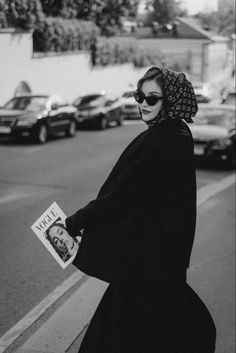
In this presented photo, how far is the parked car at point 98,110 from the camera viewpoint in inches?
946

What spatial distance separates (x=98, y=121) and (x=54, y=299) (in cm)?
1911

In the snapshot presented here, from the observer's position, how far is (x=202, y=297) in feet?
18.0

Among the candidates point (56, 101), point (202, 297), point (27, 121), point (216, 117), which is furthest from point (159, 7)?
point (56, 101)

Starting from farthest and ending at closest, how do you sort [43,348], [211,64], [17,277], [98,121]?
1. [211,64]
2. [98,121]
3. [17,277]
4. [43,348]

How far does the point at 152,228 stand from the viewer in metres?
2.94

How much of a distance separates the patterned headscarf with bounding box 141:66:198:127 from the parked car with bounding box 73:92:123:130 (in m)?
20.5

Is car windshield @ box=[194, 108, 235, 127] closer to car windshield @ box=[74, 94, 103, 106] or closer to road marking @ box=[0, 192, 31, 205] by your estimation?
road marking @ box=[0, 192, 31, 205]

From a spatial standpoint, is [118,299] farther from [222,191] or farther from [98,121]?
[98,121]

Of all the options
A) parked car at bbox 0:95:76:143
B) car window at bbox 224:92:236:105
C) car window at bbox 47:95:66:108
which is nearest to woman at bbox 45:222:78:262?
parked car at bbox 0:95:76:143

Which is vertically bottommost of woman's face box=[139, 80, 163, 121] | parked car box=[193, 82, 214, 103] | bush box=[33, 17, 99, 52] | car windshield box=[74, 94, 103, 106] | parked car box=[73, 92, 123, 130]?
parked car box=[193, 82, 214, 103]

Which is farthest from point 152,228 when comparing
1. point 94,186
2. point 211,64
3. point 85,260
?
point 211,64

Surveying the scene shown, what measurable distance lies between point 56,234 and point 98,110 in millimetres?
21441

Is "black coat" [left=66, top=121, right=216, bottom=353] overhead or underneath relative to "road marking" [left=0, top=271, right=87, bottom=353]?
overhead

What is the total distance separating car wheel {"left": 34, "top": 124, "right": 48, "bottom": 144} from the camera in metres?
15.8
